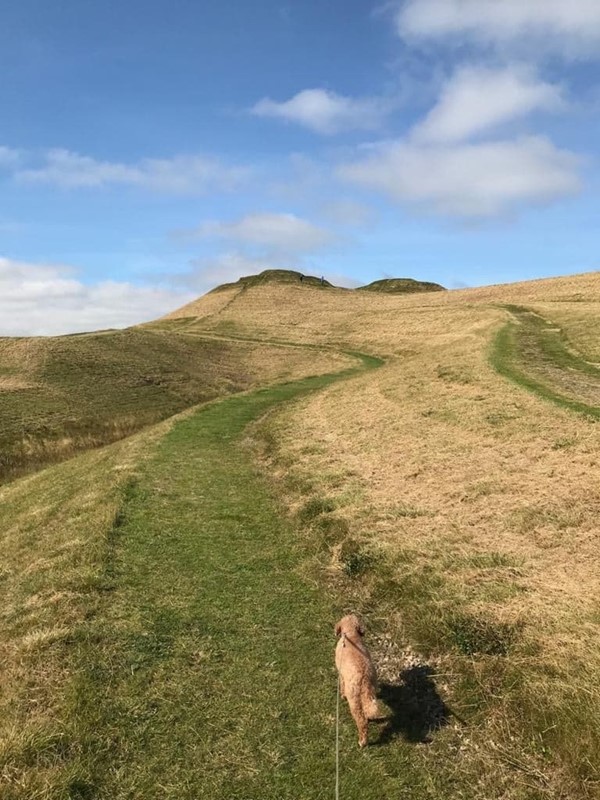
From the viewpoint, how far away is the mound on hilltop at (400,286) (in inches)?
5664

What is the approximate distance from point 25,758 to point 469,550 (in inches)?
369

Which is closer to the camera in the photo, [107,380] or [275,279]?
[107,380]

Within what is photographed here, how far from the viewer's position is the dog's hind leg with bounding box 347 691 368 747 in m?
7.73

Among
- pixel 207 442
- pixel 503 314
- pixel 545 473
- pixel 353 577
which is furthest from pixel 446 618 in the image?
pixel 503 314

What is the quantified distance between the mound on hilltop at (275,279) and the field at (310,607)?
113m

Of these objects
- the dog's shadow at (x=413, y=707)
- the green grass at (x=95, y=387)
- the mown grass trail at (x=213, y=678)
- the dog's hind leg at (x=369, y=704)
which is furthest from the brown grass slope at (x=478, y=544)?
the green grass at (x=95, y=387)

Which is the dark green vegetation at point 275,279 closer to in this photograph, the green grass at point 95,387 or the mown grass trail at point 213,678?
the green grass at point 95,387

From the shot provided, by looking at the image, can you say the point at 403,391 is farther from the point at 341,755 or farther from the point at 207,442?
the point at 341,755

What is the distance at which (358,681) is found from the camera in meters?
7.95

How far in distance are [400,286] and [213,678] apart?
14351cm

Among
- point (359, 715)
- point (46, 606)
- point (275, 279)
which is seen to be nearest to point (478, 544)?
point (359, 715)

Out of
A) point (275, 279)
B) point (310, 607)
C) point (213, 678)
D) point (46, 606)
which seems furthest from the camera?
point (275, 279)

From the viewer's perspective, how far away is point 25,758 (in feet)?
24.0

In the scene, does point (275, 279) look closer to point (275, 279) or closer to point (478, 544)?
point (275, 279)
